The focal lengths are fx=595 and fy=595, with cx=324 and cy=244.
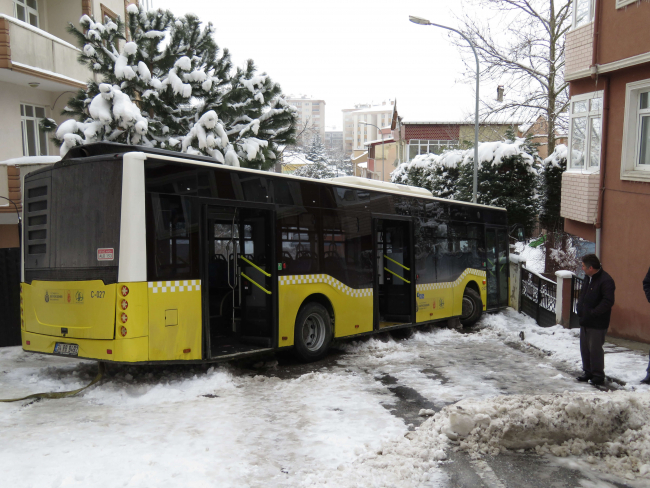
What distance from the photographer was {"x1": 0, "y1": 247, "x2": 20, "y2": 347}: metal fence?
437 inches

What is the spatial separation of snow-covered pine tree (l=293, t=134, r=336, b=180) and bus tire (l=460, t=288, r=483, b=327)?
60113 millimetres

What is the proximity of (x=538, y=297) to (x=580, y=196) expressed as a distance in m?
2.83

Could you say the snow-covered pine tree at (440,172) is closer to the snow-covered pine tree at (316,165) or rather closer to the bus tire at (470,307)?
the bus tire at (470,307)

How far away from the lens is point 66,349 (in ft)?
25.2

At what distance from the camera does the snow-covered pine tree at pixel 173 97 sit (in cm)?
1345

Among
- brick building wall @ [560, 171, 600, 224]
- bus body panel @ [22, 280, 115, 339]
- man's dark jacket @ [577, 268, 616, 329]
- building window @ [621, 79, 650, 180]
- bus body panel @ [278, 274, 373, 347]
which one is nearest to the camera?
bus body panel @ [22, 280, 115, 339]

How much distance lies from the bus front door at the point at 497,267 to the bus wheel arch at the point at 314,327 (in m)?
6.89

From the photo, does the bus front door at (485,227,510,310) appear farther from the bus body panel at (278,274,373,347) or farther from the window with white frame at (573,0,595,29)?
the window with white frame at (573,0,595,29)

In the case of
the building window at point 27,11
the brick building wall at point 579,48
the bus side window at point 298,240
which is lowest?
the bus side window at point 298,240

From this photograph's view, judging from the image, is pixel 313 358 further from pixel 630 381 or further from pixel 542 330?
pixel 542 330

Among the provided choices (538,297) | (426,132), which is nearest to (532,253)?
(538,297)

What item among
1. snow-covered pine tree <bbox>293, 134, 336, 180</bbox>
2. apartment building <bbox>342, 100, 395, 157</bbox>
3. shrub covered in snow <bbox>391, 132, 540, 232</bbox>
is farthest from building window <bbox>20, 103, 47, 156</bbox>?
apartment building <bbox>342, 100, 395, 157</bbox>

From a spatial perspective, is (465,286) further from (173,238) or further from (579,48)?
(173,238)

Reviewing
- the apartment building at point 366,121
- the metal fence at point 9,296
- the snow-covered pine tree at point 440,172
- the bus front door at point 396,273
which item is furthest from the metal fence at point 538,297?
the apartment building at point 366,121
